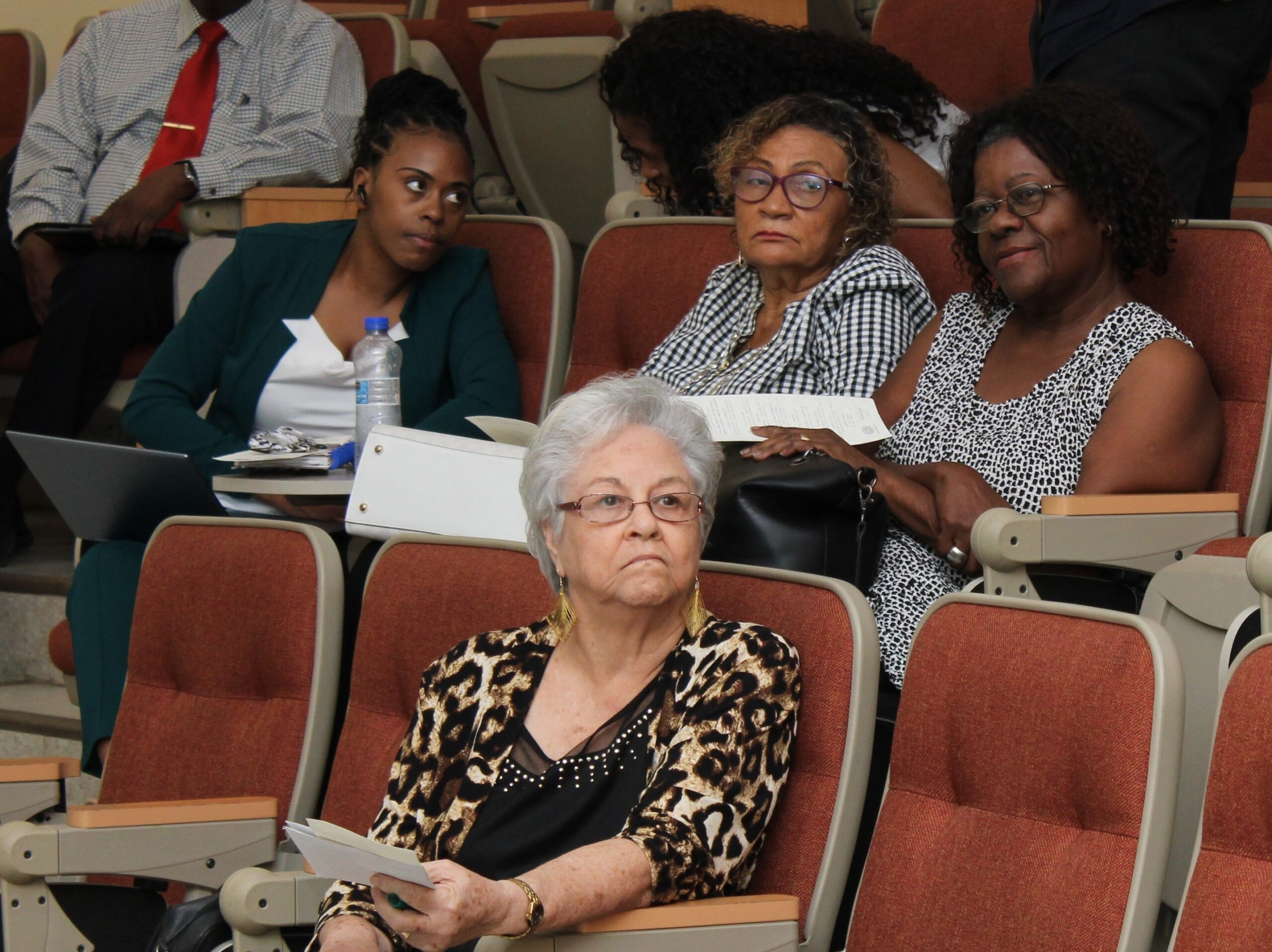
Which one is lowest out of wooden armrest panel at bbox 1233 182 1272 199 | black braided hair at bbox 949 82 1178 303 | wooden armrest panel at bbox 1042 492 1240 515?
wooden armrest panel at bbox 1042 492 1240 515

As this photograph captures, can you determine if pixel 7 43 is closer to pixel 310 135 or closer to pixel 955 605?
pixel 310 135

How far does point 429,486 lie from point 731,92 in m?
1.14

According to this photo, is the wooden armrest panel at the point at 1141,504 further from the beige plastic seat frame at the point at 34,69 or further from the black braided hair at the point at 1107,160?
the beige plastic seat frame at the point at 34,69

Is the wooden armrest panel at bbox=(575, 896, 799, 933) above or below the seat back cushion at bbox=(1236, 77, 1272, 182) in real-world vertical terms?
below

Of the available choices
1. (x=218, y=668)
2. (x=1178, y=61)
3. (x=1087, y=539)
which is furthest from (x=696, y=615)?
(x=1178, y=61)

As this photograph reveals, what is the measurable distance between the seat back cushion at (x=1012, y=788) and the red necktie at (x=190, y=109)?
256cm

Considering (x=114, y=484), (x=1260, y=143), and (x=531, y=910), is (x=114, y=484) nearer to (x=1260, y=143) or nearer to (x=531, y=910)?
(x=531, y=910)

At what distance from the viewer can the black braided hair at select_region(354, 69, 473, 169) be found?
9.64 feet

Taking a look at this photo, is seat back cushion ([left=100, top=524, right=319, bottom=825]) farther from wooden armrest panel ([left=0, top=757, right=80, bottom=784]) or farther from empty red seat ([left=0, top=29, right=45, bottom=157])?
empty red seat ([left=0, top=29, right=45, bottom=157])

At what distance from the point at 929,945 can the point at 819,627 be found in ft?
1.08

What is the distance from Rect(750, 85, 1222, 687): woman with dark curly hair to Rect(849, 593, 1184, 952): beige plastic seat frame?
0.59 m

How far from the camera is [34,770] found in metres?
1.98

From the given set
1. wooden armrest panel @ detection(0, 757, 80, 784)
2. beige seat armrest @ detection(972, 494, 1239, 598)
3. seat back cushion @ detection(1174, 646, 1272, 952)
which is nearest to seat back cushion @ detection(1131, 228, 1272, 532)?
beige seat armrest @ detection(972, 494, 1239, 598)

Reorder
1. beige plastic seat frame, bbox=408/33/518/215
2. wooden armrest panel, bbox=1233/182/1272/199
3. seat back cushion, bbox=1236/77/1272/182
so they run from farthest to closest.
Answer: beige plastic seat frame, bbox=408/33/518/215 → seat back cushion, bbox=1236/77/1272/182 → wooden armrest panel, bbox=1233/182/1272/199
